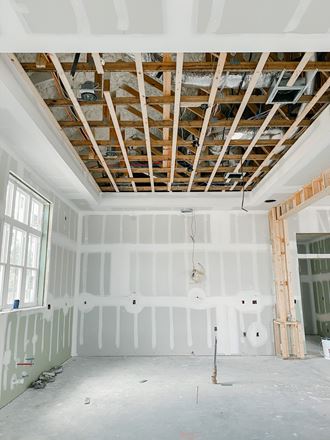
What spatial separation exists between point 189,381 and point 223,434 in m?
1.80

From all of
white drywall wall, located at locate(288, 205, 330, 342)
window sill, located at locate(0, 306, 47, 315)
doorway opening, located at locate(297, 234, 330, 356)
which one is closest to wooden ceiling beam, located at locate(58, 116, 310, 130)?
window sill, located at locate(0, 306, 47, 315)

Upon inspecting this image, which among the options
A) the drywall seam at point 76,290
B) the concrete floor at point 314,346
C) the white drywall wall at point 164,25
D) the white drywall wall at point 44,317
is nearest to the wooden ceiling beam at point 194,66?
the white drywall wall at point 164,25

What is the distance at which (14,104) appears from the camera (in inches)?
113

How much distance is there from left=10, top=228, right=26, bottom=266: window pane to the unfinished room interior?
3 cm

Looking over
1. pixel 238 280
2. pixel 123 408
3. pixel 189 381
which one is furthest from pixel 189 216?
pixel 123 408

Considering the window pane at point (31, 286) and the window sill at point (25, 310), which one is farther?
the window pane at point (31, 286)

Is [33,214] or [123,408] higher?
[33,214]

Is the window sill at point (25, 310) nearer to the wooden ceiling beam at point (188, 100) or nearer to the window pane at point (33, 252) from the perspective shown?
the window pane at point (33, 252)

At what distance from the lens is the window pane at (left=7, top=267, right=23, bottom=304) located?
4.15 m

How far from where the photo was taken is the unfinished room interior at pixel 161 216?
2.18 m

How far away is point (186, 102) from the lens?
328 centimetres

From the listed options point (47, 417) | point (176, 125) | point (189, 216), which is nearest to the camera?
point (47, 417)

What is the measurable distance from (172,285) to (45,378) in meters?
3.08

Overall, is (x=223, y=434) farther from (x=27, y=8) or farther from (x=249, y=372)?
(x=27, y=8)
